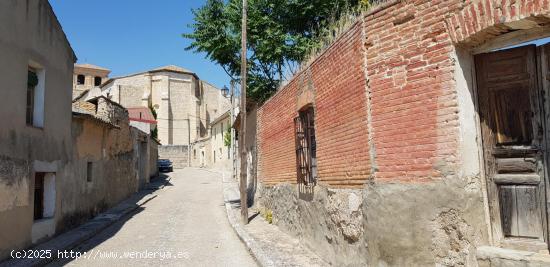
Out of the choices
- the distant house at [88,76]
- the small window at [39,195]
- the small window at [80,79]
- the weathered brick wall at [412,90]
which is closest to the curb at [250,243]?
the weathered brick wall at [412,90]

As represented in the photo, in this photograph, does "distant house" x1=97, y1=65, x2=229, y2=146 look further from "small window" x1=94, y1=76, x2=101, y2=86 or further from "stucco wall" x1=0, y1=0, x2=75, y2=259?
"stucco wall" x1=0, y1=0, x2=75, y2=259

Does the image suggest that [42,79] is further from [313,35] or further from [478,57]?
[478,57]

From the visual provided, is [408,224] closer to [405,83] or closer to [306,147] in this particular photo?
[405,83]

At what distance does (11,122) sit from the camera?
8.73 meters

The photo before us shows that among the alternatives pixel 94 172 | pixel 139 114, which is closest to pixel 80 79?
pixel 139 114

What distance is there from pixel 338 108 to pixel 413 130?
1.87 meters

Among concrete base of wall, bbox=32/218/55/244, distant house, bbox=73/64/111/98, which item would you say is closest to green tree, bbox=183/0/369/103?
concrete base of wall, bbox=32/218/55/244

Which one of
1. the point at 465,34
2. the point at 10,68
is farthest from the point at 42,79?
the point at 465,34

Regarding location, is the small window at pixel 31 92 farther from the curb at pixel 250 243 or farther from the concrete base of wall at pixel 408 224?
the concrete base of wall at pixel 408 224

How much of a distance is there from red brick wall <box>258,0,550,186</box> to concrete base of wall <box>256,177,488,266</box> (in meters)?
0.19

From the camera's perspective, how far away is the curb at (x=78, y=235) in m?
8.28

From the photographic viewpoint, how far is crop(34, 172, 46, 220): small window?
10.7 m

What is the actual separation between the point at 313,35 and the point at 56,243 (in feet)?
31.4

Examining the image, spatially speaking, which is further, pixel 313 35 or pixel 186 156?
pixel 186 156
